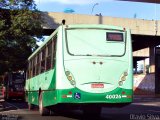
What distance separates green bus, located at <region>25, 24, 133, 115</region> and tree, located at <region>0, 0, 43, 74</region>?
1073cm

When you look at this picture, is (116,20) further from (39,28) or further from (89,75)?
(89,75)

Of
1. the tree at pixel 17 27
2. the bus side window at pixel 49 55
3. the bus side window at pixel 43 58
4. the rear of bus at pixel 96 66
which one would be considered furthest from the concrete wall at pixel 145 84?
the rear of bus at pixel 96 66

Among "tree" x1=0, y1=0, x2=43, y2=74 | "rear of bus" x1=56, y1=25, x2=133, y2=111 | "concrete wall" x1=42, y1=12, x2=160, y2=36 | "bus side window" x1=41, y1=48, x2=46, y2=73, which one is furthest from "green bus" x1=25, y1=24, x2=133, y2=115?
"concrete wall" x1=42, y1=12, x2=160, y2=36

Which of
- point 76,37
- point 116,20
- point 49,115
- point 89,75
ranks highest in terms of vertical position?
point 116,20

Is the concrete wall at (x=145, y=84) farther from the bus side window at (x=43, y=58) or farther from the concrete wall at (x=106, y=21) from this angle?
the bus side window at (x=43, y=58)

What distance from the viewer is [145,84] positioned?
71.5 meters

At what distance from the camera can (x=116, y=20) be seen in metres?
51.9

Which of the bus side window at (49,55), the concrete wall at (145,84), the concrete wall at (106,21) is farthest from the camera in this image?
the concrete wall at (145,84)

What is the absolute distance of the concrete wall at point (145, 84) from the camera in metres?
68.4

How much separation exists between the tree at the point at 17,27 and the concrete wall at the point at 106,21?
63.2 feet

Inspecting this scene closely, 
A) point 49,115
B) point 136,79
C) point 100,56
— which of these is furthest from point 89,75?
point 136,79

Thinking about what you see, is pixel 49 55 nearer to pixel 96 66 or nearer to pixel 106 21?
pixel 96 66

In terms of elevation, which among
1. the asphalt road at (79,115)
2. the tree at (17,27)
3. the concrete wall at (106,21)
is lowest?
the asphalt road at (79,115)

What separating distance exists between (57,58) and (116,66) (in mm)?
1985
